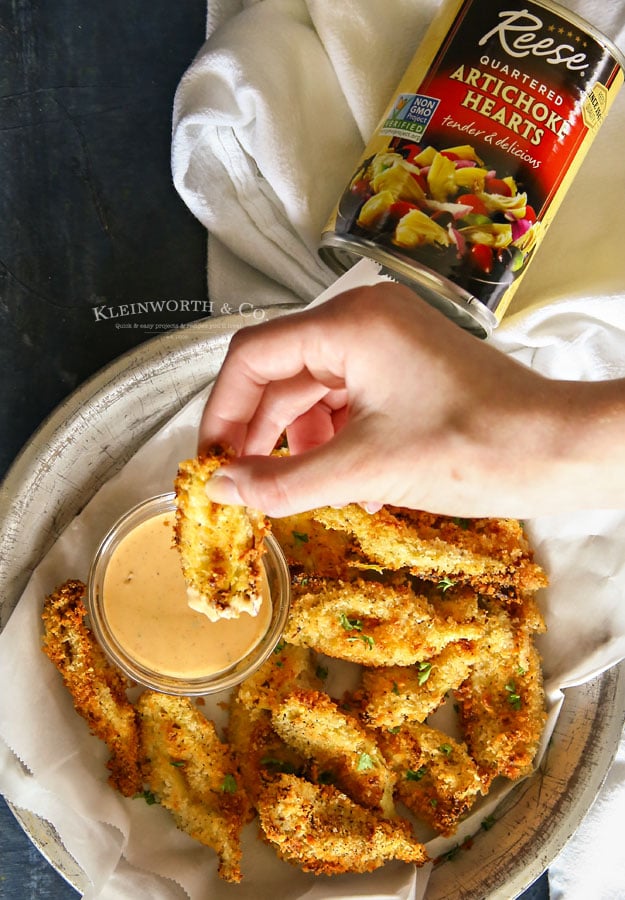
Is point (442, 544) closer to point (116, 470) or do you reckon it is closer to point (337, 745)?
point (337, 745)

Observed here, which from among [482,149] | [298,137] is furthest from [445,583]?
[298,137]

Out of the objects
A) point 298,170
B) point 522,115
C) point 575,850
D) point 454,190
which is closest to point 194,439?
point 298,170

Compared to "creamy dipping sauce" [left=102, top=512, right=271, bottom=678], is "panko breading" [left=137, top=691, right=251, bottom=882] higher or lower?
lower

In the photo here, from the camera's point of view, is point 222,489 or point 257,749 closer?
point 222,489

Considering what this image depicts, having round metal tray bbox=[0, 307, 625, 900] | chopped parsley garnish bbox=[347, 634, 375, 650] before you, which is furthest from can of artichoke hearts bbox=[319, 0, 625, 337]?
chopped parsley garnish bbox=[347, 634, 375, 650]

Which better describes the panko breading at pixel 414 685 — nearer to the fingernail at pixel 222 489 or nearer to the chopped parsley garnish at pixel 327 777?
the chopped parsley garnish at pixel 327 777

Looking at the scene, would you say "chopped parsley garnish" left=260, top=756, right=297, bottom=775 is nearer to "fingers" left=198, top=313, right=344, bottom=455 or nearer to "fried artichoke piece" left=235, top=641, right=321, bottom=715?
"fried artichoke piece" left=235, top=641, right=321, bottom=715
